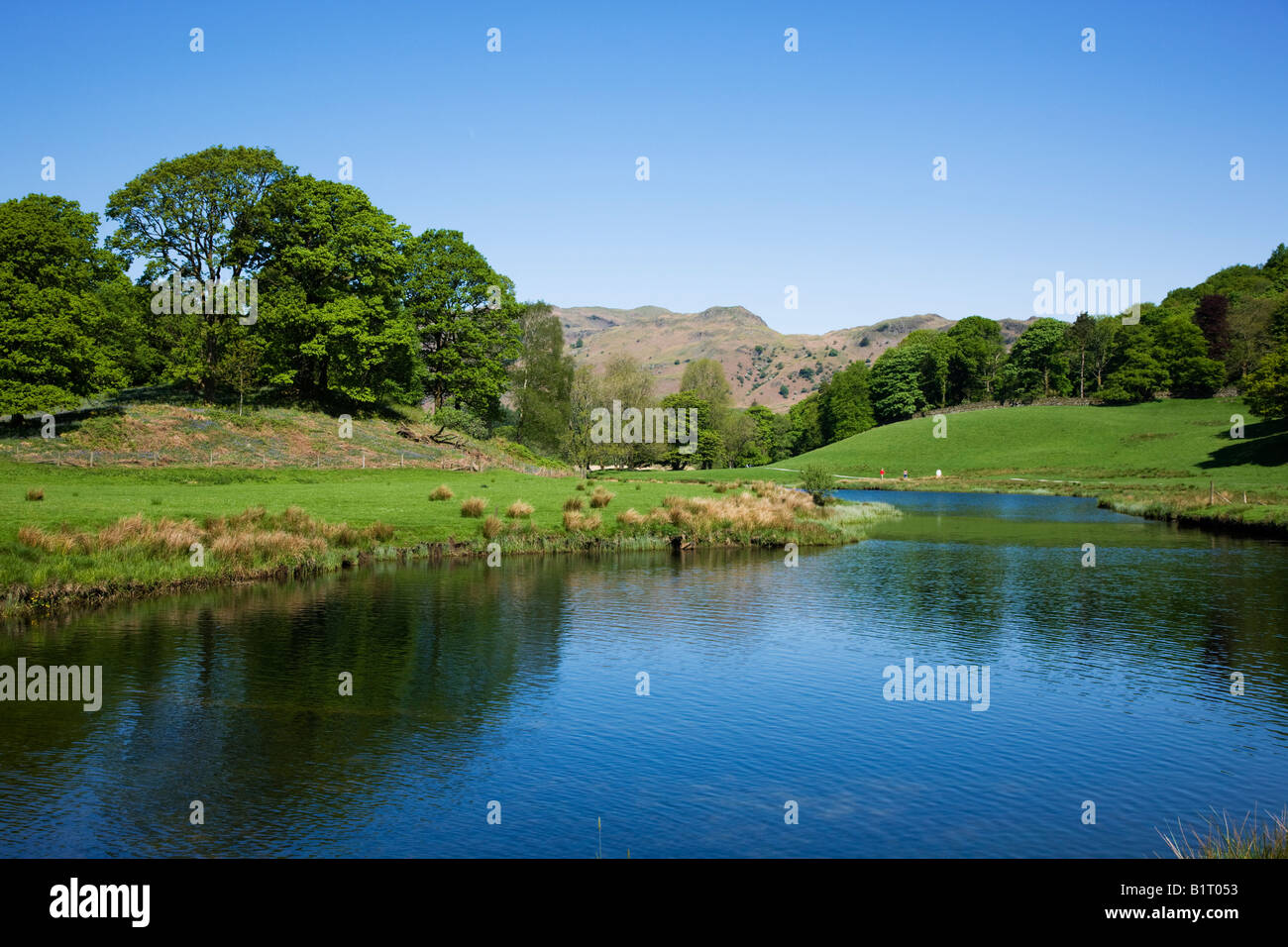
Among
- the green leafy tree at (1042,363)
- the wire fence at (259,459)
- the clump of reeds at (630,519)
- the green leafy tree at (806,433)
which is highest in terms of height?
the green leafy tree at (1042,363)

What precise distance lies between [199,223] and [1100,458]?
106612 millimetres

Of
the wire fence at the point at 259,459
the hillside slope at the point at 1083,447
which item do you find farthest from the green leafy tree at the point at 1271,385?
the wire fence at the point at 259,459

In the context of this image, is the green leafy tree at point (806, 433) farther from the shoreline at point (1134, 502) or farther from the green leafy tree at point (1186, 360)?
the shoreline at point (1134, 502)

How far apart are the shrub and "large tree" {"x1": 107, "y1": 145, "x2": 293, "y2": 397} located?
132 feet

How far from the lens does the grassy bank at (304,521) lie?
28.7 meters

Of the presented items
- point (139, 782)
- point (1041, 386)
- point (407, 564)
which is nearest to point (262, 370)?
point (407, 564)

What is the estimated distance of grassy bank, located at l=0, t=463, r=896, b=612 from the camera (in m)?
28.7

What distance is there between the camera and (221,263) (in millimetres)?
72750

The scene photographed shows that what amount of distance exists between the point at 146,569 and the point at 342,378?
166 ft

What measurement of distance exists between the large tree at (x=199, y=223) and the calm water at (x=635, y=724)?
48.6m

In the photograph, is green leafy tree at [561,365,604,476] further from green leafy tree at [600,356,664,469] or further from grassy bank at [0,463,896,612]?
grassy bank at [0,463,896,612]

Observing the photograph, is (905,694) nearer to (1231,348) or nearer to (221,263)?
(221,263)

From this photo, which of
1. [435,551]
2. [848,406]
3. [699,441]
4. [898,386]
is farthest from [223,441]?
[898,386]

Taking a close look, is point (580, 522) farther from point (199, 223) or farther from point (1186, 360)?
point (1186, 360)
